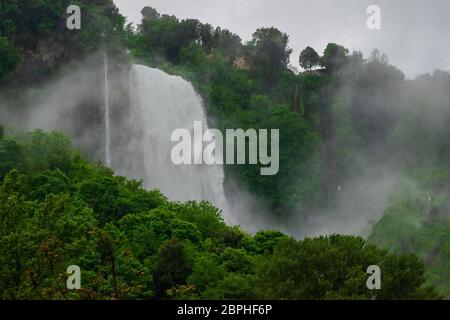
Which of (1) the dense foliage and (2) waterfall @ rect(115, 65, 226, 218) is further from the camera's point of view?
(2) waterfall @ rect(115, 65, 226, 218)

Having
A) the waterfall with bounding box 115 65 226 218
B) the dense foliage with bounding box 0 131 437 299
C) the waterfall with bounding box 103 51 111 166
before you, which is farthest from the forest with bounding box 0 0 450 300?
the waterfall with bounding box 115 65 226 218

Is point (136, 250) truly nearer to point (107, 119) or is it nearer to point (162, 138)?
point (107, 119)

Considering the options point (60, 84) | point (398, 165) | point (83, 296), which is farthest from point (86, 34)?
point (83, 296)

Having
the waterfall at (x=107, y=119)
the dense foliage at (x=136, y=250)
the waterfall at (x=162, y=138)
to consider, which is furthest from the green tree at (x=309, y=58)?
the dense foliage at (x=136, y=250)

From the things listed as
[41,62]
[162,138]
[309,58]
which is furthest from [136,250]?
[309,58]

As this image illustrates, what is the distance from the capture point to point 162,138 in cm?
7731

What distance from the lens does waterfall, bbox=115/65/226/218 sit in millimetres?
75938

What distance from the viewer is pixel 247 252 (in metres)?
53.7

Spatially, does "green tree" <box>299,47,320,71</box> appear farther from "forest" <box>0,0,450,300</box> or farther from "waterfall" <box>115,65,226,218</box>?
"waterfall" <box>115,65,226,218</box>

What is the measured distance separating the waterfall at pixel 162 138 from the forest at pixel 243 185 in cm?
348

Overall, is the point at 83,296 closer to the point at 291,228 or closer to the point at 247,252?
the point at 247,252

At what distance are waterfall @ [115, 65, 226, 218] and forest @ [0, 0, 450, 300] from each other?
3483 millimetres

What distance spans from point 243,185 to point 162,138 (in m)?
11.0
